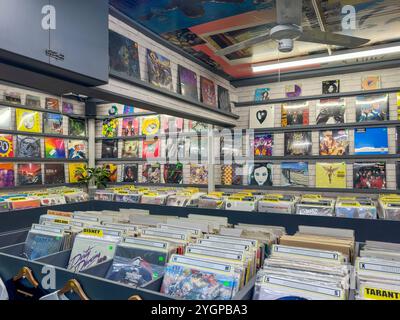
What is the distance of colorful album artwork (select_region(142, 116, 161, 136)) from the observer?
593 centimetres

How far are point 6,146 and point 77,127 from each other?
1.66 m

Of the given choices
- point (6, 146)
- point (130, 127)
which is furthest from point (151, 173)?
point (6, 146)

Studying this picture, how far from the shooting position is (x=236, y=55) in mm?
4344

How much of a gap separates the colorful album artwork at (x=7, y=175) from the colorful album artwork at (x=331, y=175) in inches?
195

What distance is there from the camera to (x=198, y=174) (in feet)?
18.3

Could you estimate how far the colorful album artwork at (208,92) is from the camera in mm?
4531

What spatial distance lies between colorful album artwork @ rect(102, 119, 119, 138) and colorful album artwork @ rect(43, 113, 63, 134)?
0.93m

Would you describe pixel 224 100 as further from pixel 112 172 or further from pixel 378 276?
pixel 378 276

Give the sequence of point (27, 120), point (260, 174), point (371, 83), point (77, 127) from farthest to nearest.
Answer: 1. point (77, 127)
2. point (260, 174)
3. point (27, 120)
4. point (371, 83)

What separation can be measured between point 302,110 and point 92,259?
4317 mm

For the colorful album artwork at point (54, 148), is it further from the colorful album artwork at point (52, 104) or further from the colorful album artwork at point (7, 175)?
the colorful album artwork at point (7, 175)

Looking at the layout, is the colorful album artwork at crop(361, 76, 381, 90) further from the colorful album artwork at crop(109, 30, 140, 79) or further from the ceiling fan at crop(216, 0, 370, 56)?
the colorful album artwork at crop(109, 30, 140, 79)

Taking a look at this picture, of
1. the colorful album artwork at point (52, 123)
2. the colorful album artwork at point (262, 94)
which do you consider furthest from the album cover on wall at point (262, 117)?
the colorful album artwork at point (52, 123)

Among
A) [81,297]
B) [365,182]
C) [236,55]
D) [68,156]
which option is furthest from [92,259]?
[68,156]
